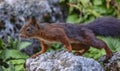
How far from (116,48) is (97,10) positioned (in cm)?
155

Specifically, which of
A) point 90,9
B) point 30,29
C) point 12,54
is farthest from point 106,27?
point 90,9

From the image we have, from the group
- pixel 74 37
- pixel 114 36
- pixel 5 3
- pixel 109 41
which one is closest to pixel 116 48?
pixel 109 41

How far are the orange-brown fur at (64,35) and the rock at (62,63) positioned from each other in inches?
5.0

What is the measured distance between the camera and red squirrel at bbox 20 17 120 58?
16.7ft

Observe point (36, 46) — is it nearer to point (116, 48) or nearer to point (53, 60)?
point (116, 48)

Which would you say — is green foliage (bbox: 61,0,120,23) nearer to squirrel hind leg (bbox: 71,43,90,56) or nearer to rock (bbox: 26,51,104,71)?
squirrel hind leg (bbox: 71,43,90,56)

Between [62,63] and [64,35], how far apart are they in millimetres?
325

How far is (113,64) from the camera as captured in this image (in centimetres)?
535

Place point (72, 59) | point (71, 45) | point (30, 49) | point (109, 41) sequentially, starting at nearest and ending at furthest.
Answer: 1. point (72, 59)
2. point (71, 45)
3. point (109, 41)
4. point (30, 49)

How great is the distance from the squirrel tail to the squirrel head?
747 mm

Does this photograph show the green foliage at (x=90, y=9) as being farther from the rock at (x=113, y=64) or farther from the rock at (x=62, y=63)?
the rock at (x=62, y=63)

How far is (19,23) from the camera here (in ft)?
25.4

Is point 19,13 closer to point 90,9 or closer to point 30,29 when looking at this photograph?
point 90,9

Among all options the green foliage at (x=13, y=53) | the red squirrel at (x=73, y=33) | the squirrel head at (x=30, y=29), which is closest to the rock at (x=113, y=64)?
the red squirrel at (x=73, y=33)
